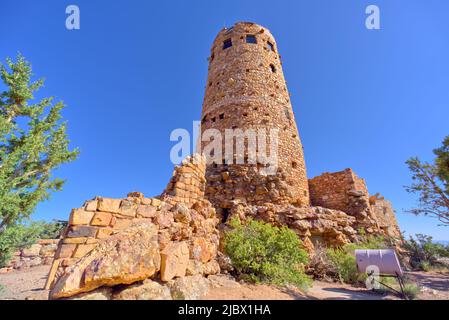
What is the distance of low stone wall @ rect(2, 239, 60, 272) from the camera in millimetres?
9250

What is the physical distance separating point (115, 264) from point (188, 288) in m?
1.25

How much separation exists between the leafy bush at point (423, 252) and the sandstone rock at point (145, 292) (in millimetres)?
12374

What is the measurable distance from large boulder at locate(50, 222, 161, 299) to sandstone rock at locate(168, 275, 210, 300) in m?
0.40

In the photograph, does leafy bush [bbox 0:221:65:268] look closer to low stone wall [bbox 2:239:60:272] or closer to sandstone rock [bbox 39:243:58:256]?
low stone wall [bbox 2:239:60:272]

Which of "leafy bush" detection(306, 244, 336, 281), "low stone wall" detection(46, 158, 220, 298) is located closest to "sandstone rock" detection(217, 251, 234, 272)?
"low stone wall" detection(46, 158, 220, 298)

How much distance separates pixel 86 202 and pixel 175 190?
1.78m

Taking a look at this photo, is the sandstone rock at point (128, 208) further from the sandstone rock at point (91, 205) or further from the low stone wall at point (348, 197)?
the low stone wall at point (348, 197)

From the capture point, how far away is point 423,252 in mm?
10492

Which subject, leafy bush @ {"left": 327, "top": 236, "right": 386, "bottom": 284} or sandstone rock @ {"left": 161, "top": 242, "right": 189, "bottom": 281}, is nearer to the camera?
sandstone rock @ {"left": 161, "top": 242, "right": 189, "bottom": 281}

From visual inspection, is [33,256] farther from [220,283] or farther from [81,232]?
[220,283]

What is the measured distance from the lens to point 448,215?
999 cm
